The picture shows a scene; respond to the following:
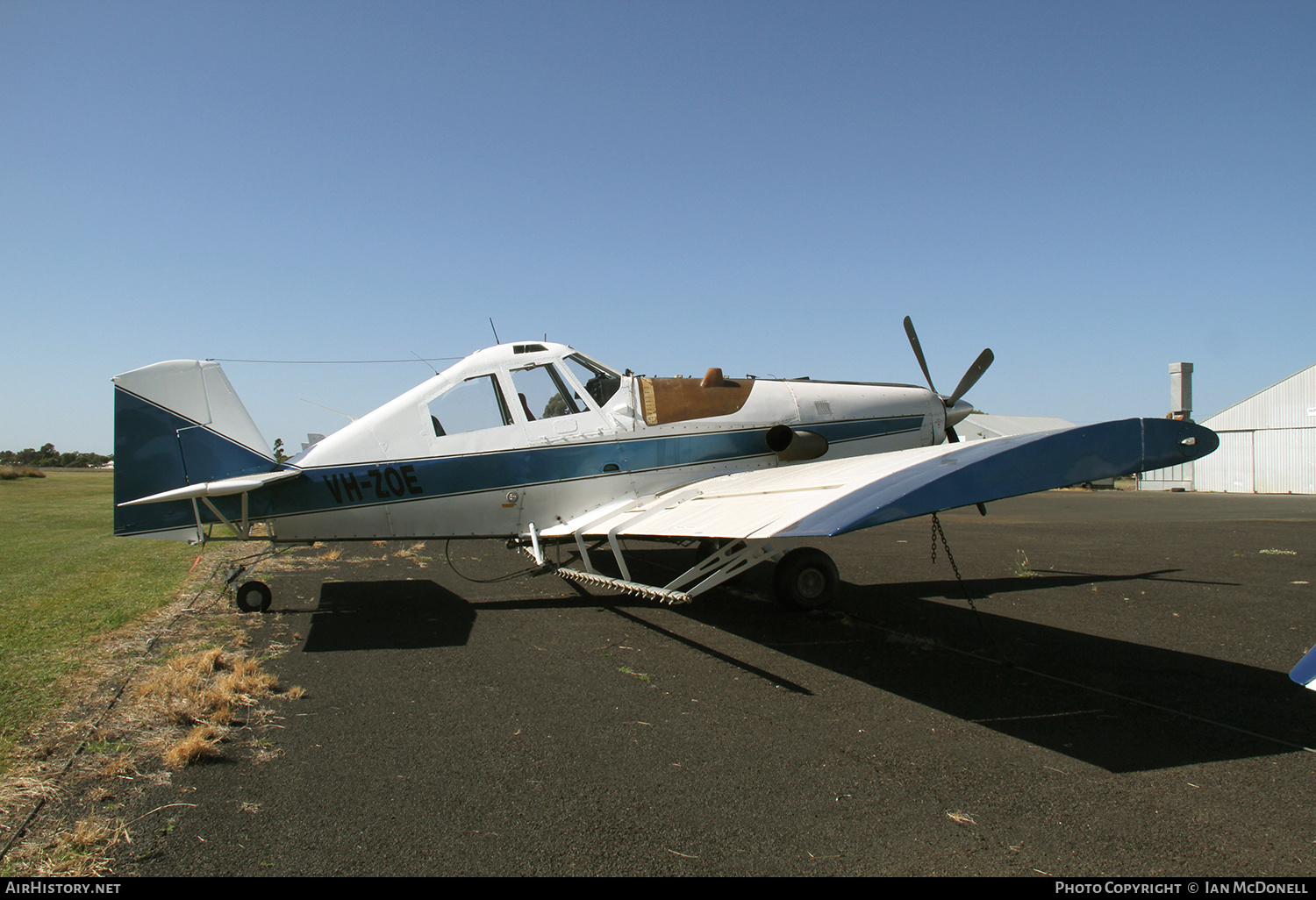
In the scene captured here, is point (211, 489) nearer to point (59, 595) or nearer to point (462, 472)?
point (462, 472)

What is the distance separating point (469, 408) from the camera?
7891 millimetres

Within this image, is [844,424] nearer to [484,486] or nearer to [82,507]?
[484,486]

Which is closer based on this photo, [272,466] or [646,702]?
[646,702]

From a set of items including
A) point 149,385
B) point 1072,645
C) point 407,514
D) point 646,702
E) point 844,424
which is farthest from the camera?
point 844,424

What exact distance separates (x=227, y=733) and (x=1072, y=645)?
6365 millimetres

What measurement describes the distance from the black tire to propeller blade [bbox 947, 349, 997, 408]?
9.18 m

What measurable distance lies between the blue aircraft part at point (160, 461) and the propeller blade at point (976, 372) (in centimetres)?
917

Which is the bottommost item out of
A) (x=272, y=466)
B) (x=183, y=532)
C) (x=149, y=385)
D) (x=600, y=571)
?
(x=600, y=571)

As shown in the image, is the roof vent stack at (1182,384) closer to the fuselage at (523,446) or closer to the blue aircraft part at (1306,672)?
the fuselage at (523,446)

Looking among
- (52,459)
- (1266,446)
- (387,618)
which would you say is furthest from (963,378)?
(52,459)

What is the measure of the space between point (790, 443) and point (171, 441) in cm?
679

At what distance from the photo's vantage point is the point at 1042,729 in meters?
4.11
